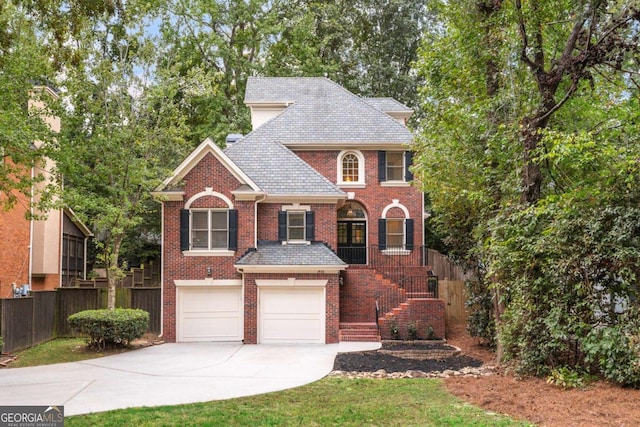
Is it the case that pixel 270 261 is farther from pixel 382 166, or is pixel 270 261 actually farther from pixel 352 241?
pixel 382 166

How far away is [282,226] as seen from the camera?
20.8 m

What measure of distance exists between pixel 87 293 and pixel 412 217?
12.5 m

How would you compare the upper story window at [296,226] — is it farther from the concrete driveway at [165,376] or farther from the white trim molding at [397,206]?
the white trim molding at [397,206]

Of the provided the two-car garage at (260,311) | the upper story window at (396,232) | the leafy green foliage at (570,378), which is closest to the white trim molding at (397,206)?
the upper story window at (396,232)

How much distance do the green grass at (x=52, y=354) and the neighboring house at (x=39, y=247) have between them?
13.3 ft

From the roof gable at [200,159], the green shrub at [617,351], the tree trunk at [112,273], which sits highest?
the roof gable at [200,159]

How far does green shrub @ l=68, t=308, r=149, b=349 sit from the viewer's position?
16609mm

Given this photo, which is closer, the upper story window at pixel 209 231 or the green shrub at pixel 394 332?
the green shrub at pixel 394 332

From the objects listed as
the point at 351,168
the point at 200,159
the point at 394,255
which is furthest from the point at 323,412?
the point at 351,168

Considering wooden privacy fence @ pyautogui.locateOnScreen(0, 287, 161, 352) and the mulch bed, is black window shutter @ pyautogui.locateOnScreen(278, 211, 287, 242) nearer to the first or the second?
wooden privacy fence @ pyautogui.locateOnScreen(0, 287, 161, 352)

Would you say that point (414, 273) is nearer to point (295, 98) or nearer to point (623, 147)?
point (295, 98)

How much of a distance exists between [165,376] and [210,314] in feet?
23.1

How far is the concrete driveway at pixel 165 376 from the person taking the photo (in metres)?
10.4

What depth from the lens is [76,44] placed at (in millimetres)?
18609
